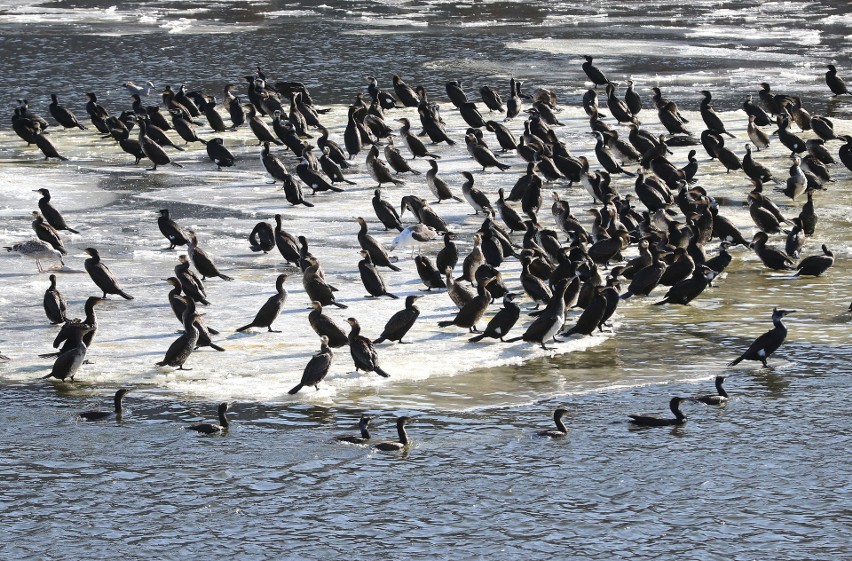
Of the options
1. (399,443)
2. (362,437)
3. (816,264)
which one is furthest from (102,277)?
(816,264)

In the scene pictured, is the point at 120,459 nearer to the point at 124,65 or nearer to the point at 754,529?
the point at 754,529

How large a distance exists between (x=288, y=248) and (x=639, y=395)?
6.38 m

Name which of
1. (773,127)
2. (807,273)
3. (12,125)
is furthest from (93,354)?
(773,127)

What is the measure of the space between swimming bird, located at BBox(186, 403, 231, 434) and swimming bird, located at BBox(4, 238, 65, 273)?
6.31m

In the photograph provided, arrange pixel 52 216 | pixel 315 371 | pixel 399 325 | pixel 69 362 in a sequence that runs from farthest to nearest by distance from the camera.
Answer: pixel 52 216
pixel 399 325
pixel 69 362
pixel 315 371

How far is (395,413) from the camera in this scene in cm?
1280

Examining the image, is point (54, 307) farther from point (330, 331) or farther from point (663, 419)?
point (663, 419)

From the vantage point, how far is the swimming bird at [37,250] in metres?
17.6

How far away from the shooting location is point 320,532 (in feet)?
34.1

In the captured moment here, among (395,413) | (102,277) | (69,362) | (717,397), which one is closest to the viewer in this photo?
(395,413)

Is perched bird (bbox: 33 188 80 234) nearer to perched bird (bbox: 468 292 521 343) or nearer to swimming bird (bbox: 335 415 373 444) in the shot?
perched bird (bbox: 468 292 521 343)

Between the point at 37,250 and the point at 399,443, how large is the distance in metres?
7.79

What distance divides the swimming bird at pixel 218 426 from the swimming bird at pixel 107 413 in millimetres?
816

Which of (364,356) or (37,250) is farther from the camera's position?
(37,250)
